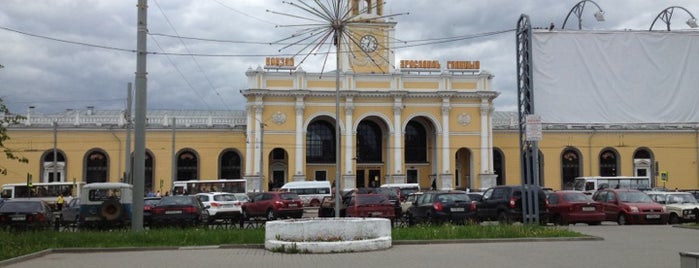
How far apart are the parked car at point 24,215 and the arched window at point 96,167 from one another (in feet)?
133

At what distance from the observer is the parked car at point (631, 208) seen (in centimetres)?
2650

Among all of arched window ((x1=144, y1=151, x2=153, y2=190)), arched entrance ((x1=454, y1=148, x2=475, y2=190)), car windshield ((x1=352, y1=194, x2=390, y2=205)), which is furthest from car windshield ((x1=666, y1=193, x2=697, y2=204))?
arched window ((x1=144, y1=151, x2=153, y2=190))

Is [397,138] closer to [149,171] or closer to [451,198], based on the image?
[149,171]

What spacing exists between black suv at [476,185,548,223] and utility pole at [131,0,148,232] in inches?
503

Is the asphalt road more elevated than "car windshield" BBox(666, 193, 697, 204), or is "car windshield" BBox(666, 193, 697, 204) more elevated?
"car windshield" BBox(666, 193, 697, 204)

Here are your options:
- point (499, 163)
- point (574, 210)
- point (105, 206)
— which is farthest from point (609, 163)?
point (105, 206)

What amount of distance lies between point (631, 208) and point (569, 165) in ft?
148

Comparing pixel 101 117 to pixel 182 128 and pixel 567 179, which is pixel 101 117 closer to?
pixel 182 128

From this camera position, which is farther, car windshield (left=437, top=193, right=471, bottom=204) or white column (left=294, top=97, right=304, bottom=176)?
white column (left=294, top=97, right=304, bottom=176)

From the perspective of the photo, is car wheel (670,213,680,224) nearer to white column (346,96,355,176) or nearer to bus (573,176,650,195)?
bus (573,176,650,195)

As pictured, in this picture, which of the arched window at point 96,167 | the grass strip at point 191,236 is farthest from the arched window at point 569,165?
the grass strip at point 191,236

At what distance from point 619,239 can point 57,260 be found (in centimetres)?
1394

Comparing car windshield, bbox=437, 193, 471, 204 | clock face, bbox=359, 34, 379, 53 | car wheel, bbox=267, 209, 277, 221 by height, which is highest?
clock face, bbox=359, 34, 379, 53

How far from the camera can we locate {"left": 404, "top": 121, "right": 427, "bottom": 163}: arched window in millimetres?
70000
